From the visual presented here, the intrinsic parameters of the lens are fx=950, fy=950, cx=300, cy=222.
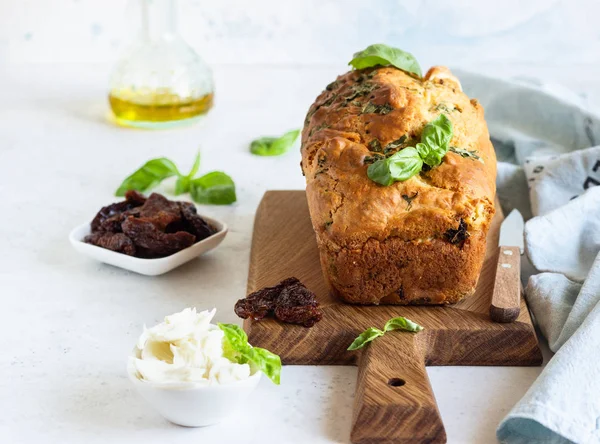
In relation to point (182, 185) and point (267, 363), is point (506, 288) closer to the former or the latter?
point (267, 363)

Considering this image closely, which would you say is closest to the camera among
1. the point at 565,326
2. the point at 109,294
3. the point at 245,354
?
the point at 245,354

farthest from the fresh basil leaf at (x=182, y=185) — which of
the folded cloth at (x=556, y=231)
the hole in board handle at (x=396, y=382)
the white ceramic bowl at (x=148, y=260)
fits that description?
the hole in board handle at (x=396, y=382)

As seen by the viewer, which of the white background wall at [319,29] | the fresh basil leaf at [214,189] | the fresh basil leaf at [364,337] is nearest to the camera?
the fresh basil leaf at [364,337]

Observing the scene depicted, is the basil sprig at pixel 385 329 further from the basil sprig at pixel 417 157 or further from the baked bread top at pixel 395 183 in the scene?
the basil sprig at pixel 417 157

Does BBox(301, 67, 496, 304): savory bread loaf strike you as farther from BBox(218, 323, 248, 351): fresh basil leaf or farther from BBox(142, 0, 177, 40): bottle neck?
BBox(142, 0, 177, 40): bottle neck

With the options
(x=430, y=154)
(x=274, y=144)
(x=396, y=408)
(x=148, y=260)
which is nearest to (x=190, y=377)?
(x=396, y=408)
